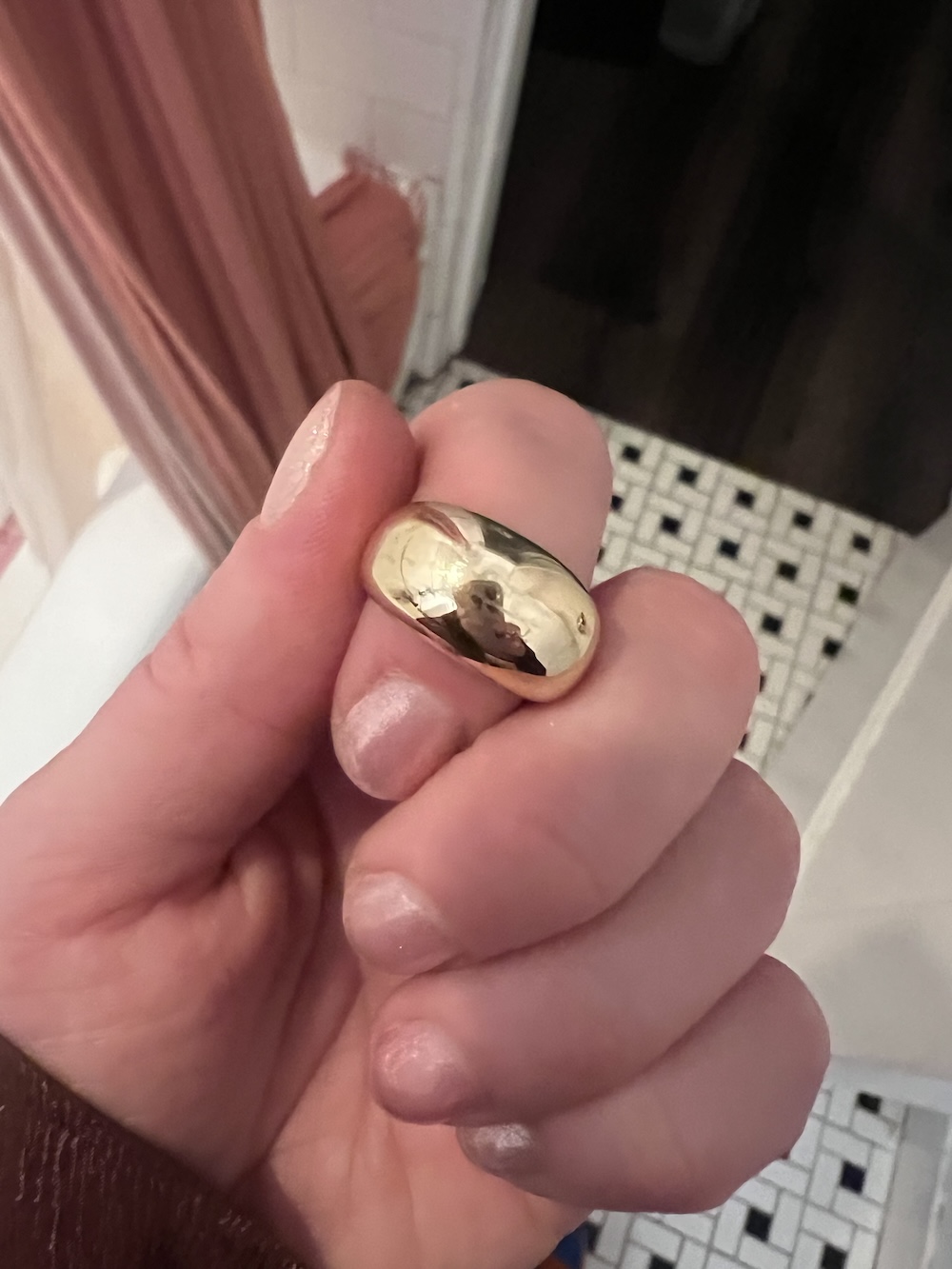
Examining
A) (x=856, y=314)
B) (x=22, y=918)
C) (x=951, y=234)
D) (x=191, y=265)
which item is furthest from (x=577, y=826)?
(x=951, y=234)

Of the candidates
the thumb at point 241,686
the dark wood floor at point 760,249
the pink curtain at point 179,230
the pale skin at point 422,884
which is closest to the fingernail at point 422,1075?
the pale skin at point 422,884

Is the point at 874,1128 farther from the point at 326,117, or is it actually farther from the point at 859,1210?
the point at 326,117

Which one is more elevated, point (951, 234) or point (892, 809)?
point (951, 234)

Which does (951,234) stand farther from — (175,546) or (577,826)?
(577,826)

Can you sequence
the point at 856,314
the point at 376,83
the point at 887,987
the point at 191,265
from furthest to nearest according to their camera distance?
1. the point at 856,314
2. the point at 376,83
3. the point at 887,987
4. the point at 191,265

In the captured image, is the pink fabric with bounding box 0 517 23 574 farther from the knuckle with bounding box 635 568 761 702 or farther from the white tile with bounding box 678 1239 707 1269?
the white tile with bounding box 678 1239 707 1269

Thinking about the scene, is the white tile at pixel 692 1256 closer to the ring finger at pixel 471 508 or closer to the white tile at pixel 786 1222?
the white tile at pixel 786 1222

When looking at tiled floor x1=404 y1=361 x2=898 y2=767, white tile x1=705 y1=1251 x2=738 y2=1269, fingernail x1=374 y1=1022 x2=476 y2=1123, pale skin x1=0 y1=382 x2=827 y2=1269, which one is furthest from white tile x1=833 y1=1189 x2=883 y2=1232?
fingernail x1=374 y1=1022 x2=476 y2=1123

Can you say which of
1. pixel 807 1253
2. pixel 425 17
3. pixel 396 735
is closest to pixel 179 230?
pixel 425 17
